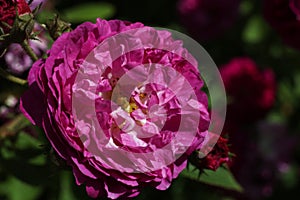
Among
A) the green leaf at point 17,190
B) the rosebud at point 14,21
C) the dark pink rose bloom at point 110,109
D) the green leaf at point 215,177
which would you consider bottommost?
the green leaf at point 17,190

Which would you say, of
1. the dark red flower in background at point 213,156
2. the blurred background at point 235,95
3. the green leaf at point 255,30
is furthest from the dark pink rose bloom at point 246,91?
the dark red flower in background at point 213,156

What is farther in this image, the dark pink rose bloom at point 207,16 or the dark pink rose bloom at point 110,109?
the dark pink rose bloom at point 207,16

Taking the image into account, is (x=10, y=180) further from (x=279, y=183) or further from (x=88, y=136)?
(x=279, y=183)

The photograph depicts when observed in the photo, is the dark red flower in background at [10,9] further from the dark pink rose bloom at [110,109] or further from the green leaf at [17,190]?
the green leaf at [17,190]

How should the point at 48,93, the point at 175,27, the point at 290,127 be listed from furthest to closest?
the point at 175,27 → the point at 290,127 → the point at 48,93

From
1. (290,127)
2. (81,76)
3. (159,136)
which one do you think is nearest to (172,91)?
(159,136)

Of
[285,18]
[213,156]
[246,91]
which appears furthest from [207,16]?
[213,156]
